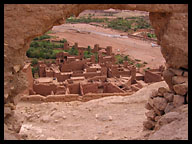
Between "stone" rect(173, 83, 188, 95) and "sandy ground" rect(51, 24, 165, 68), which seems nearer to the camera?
"stone" rect(173, 83, 188, 95)

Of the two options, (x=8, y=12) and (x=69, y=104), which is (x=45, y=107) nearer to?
(x=69, y=104)

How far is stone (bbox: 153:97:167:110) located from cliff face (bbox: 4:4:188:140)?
2.69 ft

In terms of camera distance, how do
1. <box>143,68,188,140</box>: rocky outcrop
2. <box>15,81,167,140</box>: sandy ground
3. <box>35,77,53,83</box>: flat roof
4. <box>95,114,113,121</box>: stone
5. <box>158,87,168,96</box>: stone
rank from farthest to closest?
<box>35,77,53,83</box>: flat roof < <box>95,114,113,121</box>: stone < <box>15,81,167,140</box>: sandy ground < <box>158,87,168,96</box>: stone < <box>143,68,188,140</box>: rocky outcrop

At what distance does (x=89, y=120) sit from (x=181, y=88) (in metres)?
3.39

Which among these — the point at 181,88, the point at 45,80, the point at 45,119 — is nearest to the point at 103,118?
the point at 45,119

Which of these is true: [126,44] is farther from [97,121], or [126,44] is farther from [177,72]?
→ [177,72]

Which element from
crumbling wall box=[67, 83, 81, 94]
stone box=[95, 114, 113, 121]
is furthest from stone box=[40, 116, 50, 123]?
crumbling wall box=[67, 83, 81, 94]

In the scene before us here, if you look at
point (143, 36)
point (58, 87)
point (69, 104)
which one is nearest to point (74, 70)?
point (58, 87)

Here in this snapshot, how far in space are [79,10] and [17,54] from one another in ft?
4.69

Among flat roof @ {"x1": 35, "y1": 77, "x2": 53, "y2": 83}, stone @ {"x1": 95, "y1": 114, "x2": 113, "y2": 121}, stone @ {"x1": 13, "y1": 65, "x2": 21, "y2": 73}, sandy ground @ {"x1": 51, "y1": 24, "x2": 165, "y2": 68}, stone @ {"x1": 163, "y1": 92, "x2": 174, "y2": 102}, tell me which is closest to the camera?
stone @ {"x1": 13, "y1": 65, "x2": 21, "y2": 73}

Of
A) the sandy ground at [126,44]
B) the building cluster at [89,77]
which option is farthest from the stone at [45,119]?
the sandy ground at [126,44]

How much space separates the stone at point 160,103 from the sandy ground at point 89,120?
0.66 metres

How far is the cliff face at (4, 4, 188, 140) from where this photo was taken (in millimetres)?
3754

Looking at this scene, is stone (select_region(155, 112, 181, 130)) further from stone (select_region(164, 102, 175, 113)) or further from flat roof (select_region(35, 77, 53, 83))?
flat roof (select_region(35, 77, 53, 83))
